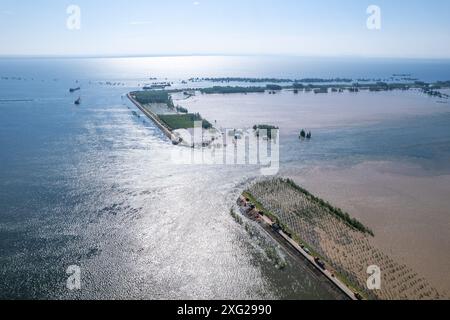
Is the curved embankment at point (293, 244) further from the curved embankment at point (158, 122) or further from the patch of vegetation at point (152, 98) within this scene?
the patch of vegetation at point (152, 98)

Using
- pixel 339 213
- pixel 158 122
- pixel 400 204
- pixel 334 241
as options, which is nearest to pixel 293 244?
pixel 334 241

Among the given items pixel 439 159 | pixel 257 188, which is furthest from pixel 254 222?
pixel 439 159

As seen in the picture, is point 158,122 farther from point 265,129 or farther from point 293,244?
point 293,244

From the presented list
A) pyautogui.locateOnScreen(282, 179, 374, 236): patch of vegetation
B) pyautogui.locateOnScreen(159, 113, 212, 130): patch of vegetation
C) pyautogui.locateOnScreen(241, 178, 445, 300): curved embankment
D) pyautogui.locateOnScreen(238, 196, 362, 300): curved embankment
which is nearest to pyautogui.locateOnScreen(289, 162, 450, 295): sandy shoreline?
pyautogui.locateOnScreen(282, 179, 374, 236): patch of vegetation

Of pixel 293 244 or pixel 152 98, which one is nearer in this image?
pixel 293 244

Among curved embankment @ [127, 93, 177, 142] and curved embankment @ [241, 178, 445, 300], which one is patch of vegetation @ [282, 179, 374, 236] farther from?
curved embankment @ [127, 93, 177, 142]
